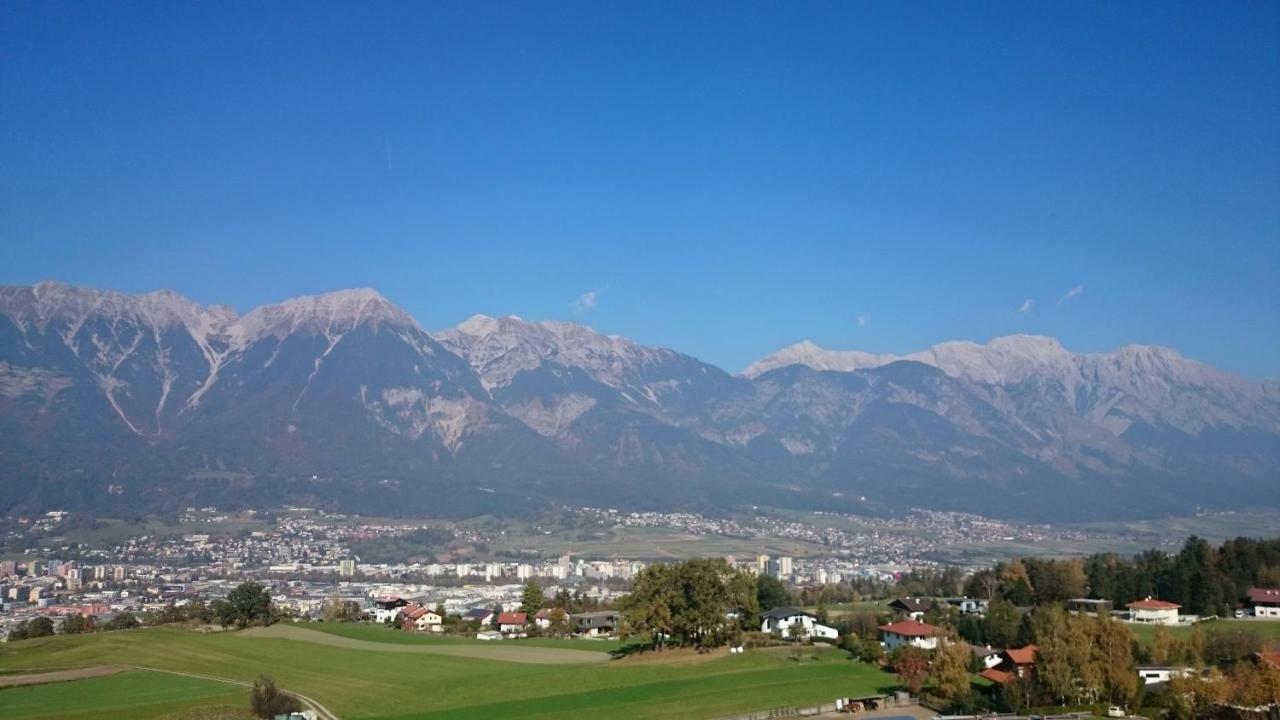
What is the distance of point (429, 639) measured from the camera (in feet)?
192

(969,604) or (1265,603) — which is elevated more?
(1265,603)

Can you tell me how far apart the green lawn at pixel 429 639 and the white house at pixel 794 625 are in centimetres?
838

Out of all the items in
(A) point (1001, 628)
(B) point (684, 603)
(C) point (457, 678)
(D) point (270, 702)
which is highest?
(B) point (684, 603)

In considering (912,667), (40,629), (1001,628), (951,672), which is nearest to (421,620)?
(40,629)

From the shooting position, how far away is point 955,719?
33406 mm

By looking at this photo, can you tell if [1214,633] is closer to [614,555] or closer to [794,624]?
[794,624]

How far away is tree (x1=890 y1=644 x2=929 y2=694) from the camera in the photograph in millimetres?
39312

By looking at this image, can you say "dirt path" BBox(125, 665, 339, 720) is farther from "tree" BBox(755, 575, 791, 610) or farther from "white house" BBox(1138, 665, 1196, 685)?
"tree" BBox(755, 575, 791, 610)

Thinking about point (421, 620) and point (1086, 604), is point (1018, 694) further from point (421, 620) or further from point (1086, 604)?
point (421, 620)

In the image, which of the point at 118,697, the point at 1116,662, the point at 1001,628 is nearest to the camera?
the point at 1116,662

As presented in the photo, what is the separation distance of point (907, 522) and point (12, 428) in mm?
146402

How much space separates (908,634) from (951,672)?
12.1 metres

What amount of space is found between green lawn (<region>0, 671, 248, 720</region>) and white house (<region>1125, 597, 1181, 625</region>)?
128 feet

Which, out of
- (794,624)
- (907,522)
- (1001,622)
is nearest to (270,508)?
(907,522)
